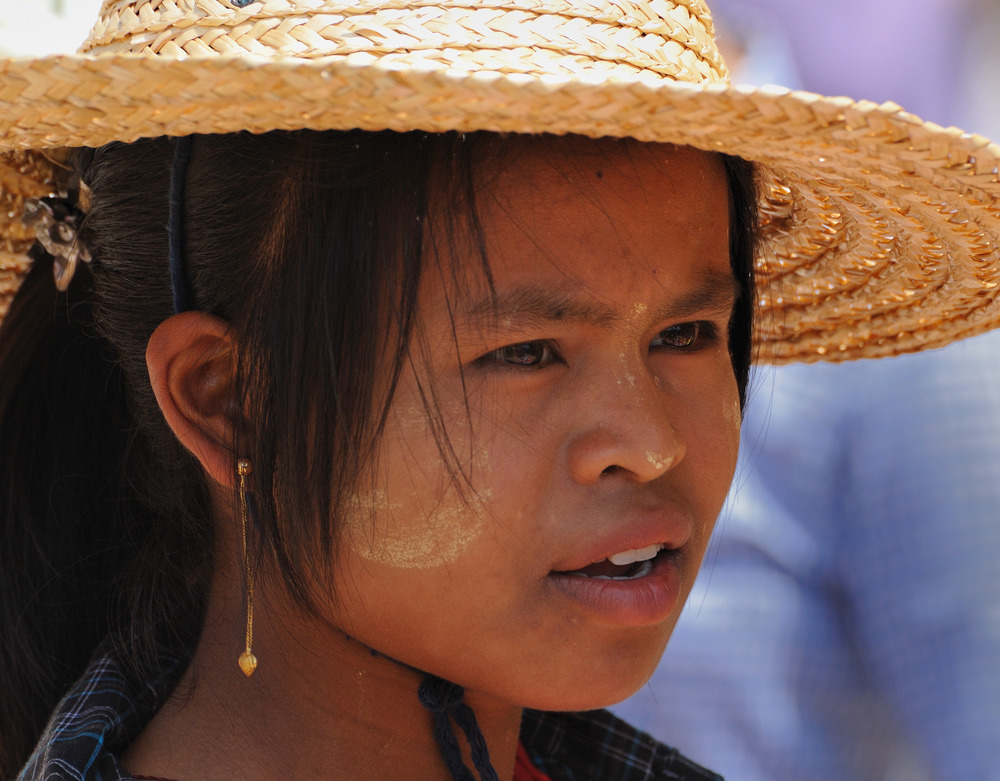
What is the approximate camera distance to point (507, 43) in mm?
970

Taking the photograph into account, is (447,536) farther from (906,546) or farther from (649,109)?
(906,546)

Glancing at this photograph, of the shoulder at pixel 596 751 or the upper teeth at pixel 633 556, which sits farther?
the shoulder at pixel 596 751

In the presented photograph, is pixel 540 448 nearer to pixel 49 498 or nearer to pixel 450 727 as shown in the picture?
pixel 450 727

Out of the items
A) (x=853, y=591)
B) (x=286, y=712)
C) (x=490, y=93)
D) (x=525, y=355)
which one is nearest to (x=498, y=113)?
(x=490, y=93)

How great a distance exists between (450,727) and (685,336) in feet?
1.64

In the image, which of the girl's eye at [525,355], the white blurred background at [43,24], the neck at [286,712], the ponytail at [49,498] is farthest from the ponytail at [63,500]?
the white blurred background at [43,24]

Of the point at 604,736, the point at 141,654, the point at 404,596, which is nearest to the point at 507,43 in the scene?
the point at 404,596

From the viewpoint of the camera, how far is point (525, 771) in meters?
1.52

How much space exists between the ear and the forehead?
29 centimetres

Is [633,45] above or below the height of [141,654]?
above

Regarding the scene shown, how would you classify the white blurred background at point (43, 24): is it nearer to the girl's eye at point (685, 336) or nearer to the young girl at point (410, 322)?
the young girl at point (410, 322)

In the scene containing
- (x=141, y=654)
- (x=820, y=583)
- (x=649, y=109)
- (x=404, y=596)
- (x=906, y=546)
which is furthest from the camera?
(x=820, y=583)

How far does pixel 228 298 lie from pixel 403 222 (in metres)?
0.22

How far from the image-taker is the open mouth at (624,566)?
109 centimetres
